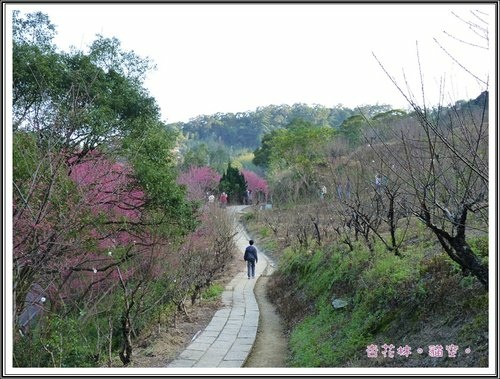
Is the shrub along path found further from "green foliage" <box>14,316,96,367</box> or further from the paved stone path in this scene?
"green foliage" <box>14,316,96,367</box>

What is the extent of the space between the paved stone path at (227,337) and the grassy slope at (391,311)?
665 millimetres

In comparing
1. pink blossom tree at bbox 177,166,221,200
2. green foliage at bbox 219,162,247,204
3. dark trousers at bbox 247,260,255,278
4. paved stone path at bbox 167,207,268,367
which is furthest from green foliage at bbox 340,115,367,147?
paved stone path at bbox 167,207,268,367

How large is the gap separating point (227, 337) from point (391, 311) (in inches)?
108

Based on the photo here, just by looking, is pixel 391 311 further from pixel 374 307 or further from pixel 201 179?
pixel 201 179

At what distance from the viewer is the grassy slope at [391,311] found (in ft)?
14.2

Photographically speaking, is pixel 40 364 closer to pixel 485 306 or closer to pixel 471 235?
pixel 485 306

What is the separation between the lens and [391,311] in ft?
18.0

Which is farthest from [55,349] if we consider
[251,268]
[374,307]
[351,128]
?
[351,128]

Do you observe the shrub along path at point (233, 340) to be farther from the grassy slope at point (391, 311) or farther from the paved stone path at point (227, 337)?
the grassy slope at point (391, 311)

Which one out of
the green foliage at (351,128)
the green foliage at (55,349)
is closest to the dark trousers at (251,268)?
the green foliage at (55,349)

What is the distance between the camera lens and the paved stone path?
607 cm

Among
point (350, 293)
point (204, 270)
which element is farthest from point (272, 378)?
point (204, 270)

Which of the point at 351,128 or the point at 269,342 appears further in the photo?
the point at 351,128

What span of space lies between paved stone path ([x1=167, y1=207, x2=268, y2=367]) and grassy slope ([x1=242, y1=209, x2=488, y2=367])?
665 millimetres
